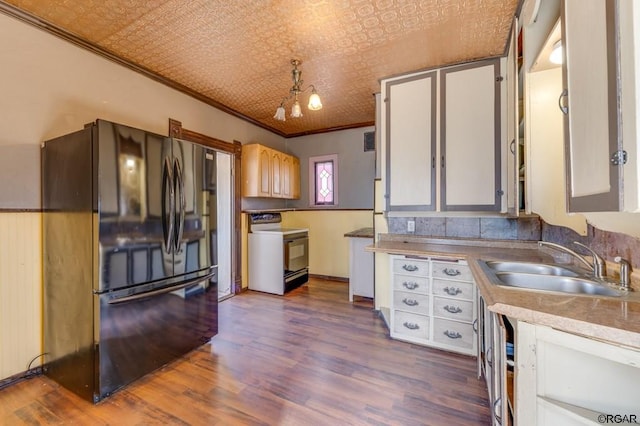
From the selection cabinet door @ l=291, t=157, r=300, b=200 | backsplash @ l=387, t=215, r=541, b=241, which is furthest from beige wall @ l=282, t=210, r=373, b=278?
backsplash @ l=387, t=215, r=541, b=241

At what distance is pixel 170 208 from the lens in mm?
2025

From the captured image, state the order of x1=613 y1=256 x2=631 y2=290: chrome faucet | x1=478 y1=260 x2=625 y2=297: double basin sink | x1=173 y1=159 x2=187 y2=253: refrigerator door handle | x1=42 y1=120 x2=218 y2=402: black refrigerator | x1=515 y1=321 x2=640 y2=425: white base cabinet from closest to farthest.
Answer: x1=515 y1=321 x2=640 y2=425: white base cabinet < x1=613 y1=256 x2=631 y2=290: chrome faucet < x1=478 y1=260 x2=625 y2=297: double basin sink < x1=42 y1=120 x2=218 y2=402: black refrigerator < x1=173 y1=159 x2=187 y2=253: refrigerator door handle

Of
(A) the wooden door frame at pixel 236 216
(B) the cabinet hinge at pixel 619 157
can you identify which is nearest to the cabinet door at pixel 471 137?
(B) the cabinet hinge at pixel 619 157

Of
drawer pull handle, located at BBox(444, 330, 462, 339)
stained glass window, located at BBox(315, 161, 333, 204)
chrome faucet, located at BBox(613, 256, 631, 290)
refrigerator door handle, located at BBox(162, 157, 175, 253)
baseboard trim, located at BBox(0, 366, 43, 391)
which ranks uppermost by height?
stained glass window, located at BBox(315, 161, 333, 204)

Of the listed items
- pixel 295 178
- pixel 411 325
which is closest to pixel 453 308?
pixel 411 325

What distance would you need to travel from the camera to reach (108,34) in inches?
82.7

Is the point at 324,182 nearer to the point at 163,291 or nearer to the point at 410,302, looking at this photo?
the point at 410,302

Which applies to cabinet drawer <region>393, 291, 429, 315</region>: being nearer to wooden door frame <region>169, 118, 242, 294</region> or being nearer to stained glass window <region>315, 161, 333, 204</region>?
wooden door frame <region>169, 118, 242, 294</region>

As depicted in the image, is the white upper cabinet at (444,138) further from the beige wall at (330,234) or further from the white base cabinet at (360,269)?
the beige wall at (330,234)

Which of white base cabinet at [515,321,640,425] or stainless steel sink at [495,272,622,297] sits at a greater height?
stainless steel sink at [495,272,622,297]

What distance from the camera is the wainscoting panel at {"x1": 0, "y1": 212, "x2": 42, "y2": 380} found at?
1.81 meters

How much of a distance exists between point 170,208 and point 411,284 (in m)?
2.06

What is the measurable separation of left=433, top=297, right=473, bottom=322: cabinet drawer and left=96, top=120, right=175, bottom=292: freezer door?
214 centimetres

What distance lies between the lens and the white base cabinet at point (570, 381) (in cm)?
80
